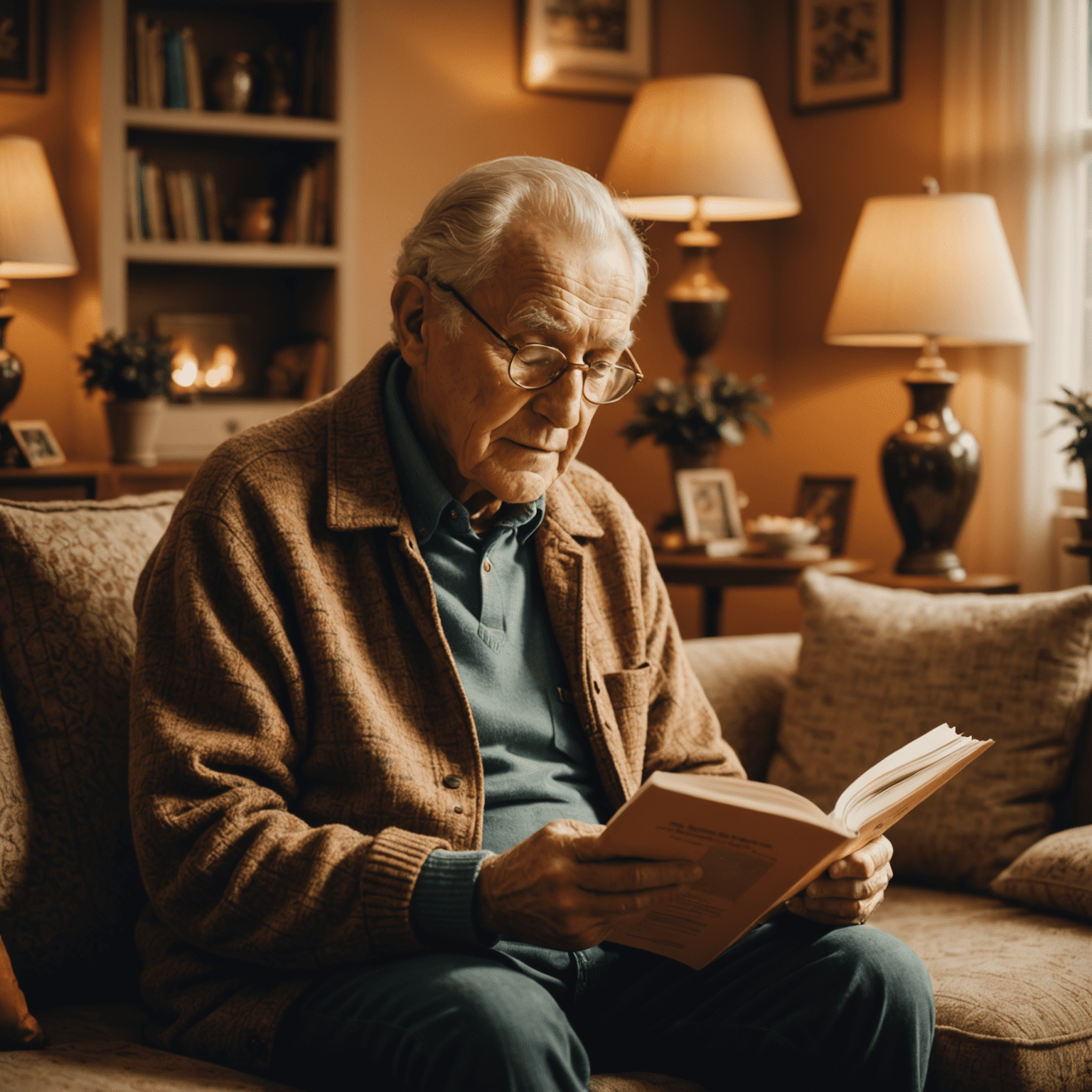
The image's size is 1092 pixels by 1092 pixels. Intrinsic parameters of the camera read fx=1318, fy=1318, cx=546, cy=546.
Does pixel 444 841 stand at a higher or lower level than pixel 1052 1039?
higher

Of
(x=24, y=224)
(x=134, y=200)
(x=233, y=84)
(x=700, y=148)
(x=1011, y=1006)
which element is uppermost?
(x=233, y=84)

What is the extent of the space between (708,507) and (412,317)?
72.2 inches

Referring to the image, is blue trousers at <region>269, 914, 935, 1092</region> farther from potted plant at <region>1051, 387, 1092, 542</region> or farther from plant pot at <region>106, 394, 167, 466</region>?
plant pot at <region>106, 394, 167, 466</region>

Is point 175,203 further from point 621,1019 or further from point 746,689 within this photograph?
point 621,1019

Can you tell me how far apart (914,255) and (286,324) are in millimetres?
1899

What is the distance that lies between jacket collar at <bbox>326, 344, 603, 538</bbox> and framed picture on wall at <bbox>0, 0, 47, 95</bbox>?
2.53 m

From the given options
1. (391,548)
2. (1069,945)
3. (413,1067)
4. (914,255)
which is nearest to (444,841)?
(413,1067)

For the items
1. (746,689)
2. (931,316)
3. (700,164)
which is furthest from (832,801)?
(700,164)

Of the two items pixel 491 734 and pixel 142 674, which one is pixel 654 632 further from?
pixel 142 674

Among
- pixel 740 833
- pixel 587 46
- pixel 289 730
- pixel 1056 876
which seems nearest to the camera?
pixel 740 833

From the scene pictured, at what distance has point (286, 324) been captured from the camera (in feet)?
12.8

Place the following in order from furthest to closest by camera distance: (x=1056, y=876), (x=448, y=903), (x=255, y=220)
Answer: (x=255, y=220)
(x=1056, y=876)
(x=448, y=903)

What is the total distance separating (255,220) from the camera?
3.58 m

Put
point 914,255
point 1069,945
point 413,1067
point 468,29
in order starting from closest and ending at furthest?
point 413,1067 < point 1069,945 < point 914,255 < point 468,29
